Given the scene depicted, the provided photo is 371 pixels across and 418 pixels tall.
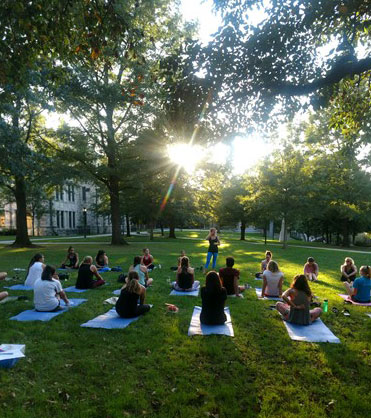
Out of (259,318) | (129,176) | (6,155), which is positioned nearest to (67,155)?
(129,176)

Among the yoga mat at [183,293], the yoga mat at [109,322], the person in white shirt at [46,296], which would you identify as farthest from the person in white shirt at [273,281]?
the person in white shirt at [46,296]

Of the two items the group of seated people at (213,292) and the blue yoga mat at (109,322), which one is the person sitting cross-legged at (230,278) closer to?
the group of seated people at (213,292)

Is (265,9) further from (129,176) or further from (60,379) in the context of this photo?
(129,176)

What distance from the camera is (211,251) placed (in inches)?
539

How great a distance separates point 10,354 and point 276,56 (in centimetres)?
753

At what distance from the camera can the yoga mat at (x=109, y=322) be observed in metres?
6.48

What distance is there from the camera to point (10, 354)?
15.9 ft

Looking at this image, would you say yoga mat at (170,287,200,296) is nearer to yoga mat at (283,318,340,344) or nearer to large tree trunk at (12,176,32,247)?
yoga mat at (283,318,340,344)

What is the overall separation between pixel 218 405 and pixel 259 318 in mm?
3489

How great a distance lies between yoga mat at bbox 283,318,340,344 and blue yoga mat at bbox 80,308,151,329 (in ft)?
10.5

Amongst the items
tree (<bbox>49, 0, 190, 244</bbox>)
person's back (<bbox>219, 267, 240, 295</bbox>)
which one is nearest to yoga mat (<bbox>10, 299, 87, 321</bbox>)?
person's back (<bbox>219, 267, 240, 295</bbox>)

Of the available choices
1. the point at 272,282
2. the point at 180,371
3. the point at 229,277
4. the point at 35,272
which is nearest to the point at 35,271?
the point at 35,272

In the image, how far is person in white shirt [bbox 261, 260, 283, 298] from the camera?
9.12 m

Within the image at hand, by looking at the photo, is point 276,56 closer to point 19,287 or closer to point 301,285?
point 301,285
